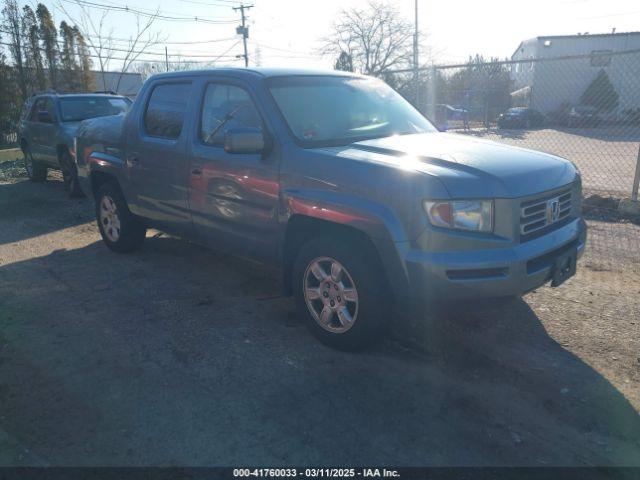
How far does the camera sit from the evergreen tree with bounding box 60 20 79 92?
94.2 ft

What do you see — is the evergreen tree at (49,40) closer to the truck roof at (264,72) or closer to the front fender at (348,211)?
the truck roof at (264,72)

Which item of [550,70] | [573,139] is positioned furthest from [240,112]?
[550,70]

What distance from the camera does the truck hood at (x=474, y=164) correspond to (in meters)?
3.19

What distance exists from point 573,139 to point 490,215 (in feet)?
50.6

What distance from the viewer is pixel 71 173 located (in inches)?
394

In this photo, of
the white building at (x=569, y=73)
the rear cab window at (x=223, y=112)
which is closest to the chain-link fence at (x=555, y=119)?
the white building at (x=569, y=73)

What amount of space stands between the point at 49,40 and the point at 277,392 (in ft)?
104

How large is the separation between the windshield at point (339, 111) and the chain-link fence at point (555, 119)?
283cm

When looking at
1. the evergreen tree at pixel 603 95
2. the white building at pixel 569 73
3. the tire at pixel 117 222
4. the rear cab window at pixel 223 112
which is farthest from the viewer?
the white building at pixel 569 73

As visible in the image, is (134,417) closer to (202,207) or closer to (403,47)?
(202,207)

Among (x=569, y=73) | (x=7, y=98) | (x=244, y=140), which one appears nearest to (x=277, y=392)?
(x=244, y=140)

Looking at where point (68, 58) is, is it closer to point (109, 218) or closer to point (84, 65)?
point (84, 65)

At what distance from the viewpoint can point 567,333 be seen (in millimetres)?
4027

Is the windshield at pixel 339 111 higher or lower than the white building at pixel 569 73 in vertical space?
lower
